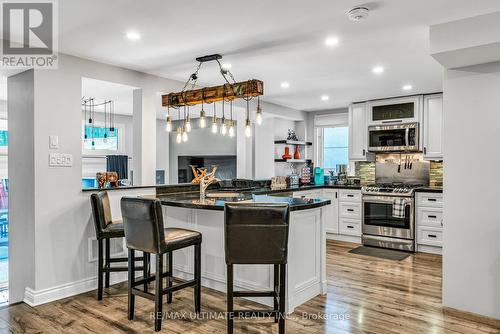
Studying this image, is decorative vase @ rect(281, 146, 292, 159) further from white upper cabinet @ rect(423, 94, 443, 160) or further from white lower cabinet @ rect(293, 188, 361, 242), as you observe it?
white upper cabinet @ rect(423, 94, 443, 160)

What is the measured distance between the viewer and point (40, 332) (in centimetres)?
271

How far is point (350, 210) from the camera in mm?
5914

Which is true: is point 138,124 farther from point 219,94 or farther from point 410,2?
point 410,2

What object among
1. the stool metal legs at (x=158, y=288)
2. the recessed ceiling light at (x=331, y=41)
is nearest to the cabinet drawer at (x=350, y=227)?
the recessed ceiling light at (x=331, y=41)

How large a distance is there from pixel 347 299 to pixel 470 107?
78.4 inches

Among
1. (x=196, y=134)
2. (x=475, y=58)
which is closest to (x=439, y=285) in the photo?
(x=475, y=58)

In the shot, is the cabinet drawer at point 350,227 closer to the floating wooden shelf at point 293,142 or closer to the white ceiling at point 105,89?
the floating wooden shelf at point 293,142

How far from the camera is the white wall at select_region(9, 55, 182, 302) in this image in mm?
3277

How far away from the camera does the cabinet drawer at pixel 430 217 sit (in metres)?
5.05

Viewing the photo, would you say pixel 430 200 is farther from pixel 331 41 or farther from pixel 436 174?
pixel 331 41

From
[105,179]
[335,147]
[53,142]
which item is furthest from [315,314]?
[335,147]

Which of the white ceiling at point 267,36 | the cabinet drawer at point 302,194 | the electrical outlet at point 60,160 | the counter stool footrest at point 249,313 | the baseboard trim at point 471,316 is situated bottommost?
the baseboard trim at point 471,316
